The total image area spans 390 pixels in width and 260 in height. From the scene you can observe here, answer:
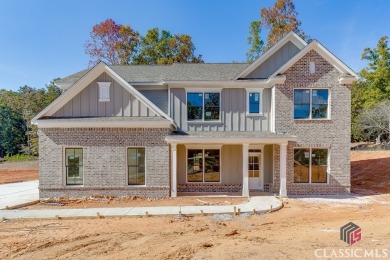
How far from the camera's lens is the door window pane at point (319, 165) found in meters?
13.7

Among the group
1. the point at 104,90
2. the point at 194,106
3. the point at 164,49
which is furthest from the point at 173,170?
the point at 164,49

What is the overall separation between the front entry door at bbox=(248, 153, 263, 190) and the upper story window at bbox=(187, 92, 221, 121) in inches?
123

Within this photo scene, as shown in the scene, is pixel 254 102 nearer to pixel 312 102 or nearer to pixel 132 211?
pixel 312 102

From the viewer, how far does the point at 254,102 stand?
14.5 metres

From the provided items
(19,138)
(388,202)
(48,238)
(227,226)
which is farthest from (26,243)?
(19,138)

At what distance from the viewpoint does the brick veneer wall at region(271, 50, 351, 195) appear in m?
13.5

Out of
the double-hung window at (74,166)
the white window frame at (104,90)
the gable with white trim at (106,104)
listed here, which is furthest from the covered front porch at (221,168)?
the double-hung window at (74,166)

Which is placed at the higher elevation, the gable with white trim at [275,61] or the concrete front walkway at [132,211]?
the gable with white trim at [275,61]

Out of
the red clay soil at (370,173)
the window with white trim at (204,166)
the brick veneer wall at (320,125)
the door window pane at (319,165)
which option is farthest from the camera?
the red clay soil at (370,173)

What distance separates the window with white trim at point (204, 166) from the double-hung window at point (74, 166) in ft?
18.7

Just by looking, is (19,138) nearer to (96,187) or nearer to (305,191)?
(96,187)

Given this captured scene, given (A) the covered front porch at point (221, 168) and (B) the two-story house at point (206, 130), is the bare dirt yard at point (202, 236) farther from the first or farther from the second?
(A) the covered front porch at point (221, 168)

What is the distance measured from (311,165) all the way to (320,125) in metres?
2.23

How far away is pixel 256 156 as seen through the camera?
1462cm
